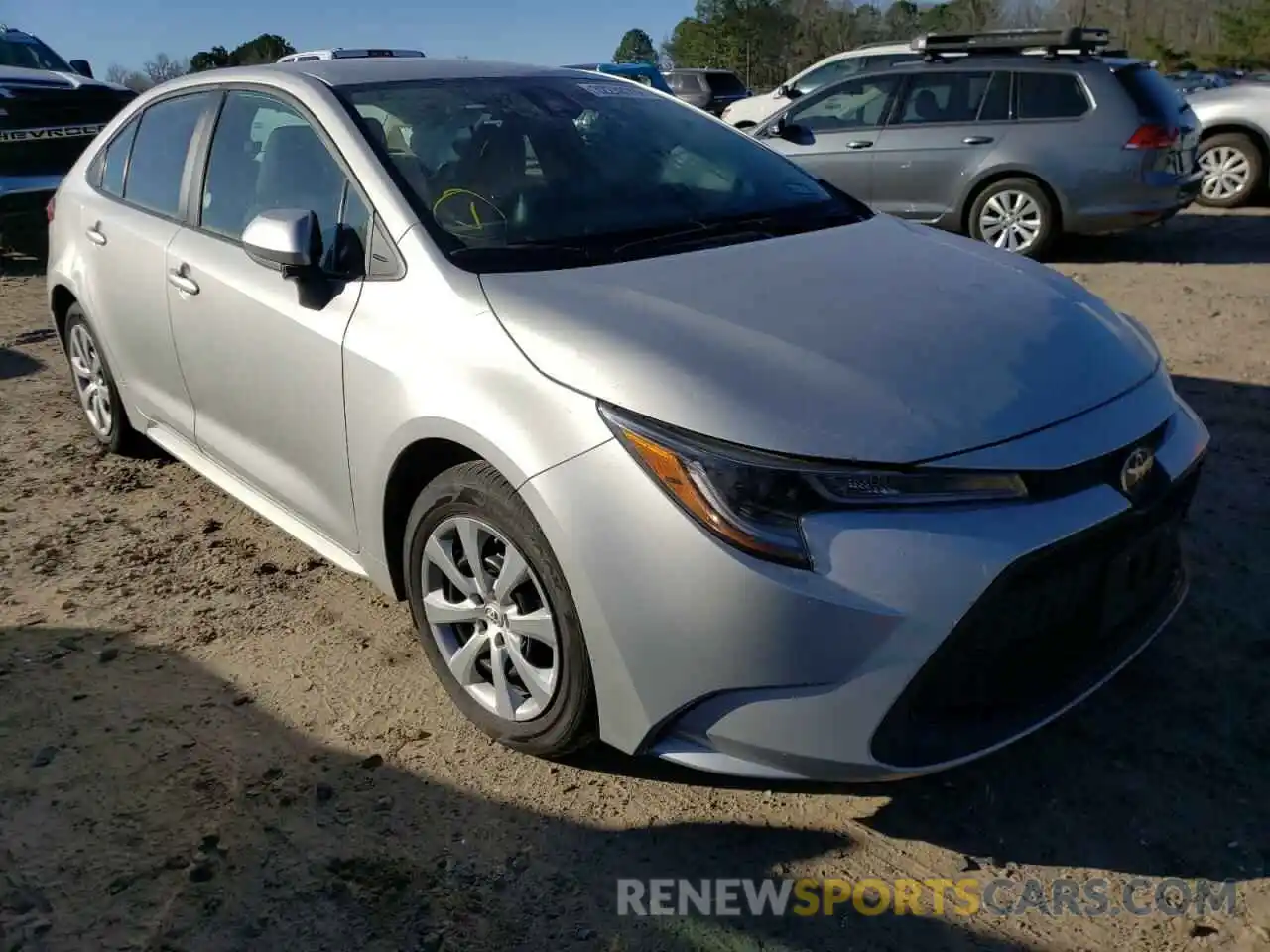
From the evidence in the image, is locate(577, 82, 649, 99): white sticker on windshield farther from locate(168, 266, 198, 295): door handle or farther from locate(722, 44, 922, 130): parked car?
locate(722, 44, 922, 130): parked car

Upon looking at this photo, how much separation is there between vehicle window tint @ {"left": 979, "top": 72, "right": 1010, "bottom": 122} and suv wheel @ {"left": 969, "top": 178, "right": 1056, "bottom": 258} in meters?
0.53

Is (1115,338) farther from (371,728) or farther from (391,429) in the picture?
(371,728)

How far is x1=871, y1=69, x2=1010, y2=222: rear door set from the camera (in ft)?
27.6

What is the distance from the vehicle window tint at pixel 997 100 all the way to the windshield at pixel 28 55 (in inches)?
399

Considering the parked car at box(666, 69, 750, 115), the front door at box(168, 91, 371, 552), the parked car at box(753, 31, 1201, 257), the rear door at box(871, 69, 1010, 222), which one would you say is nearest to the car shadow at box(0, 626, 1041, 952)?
the front door at box(168, 91, 371, 552)

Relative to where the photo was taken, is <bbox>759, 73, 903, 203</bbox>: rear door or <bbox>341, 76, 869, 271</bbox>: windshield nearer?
<bbox>341, 76, 869, 271</bbox>: windshield

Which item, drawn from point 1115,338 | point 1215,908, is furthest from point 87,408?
point 1215,908

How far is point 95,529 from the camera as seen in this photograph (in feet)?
13.6

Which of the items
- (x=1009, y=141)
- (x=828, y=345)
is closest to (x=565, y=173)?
(x=828, y=345)

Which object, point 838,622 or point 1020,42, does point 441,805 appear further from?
point 1020,42

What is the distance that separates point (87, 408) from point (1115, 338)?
4.33 m

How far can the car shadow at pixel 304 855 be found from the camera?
2178 mm

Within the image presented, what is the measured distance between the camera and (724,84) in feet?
78.7

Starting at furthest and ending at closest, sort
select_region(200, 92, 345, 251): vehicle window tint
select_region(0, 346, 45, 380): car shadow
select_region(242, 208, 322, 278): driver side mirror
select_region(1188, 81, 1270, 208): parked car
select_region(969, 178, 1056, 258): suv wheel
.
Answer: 1. select_region(1188, 81, 1270, 208): parked car
2. select_region(969, 178, 1056, 258): suv wheel
3. select_region(0, 346, 45, 380): car shadow
4. select_region(200, 92, 345, 251): vehicle window tint
5. select_region(242, 208, 322, 278): driver side mirror
